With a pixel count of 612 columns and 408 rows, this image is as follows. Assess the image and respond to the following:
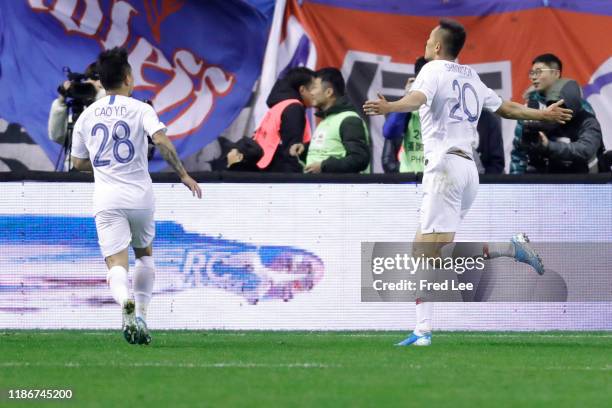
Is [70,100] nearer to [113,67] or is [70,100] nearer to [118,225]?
[113,67]

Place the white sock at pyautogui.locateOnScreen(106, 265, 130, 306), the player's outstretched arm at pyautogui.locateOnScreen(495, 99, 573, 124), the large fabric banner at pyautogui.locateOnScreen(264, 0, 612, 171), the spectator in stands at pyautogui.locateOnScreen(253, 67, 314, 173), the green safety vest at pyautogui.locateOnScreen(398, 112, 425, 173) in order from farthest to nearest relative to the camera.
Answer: the large fabric banner at pyautogui.locateOnScreen(264, 0, 612, 171)
the spectator in stands at pyautogui.locateOnScreen(253, 67, 314, 173)
the green safety vest at pyautogui.locateOnScreen(398, 112, 425, 173)
the player's outstretched arm at pyautogui.locateOnScreen(495, 99, 573, 124)
the white sock at pyautogui.locateOnScreen(106, 265, 130, 306)

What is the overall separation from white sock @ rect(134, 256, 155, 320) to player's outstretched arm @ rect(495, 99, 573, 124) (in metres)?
2.83

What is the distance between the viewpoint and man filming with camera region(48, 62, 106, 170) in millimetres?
12633

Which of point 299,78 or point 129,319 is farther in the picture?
point 299,78

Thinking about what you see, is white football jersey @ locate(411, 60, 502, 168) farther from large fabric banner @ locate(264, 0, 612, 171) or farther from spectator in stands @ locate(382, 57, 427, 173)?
large fabric banner @ locate(264, 0, 612, 171)

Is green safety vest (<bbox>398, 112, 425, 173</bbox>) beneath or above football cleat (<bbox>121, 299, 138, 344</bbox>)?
above

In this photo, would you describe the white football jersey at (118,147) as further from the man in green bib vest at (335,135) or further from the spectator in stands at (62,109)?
the spectator in stands at (62,109)

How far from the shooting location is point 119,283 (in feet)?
31.7

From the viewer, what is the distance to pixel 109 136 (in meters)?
9.76

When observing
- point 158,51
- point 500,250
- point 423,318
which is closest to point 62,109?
point 158,51

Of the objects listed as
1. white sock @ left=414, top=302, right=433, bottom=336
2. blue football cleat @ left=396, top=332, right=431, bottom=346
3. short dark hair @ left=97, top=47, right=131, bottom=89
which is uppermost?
short dark hair @ left=97, top=47, right=131, bottom=89

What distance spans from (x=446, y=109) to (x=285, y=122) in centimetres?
288

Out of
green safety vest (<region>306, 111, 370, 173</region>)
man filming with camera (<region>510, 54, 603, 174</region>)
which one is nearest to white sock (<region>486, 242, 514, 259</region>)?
man filming with camera (<region>510, 54, 603, 174</region>)

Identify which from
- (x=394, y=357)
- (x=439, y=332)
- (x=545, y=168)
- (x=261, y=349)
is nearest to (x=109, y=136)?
(x=261, y=349)
